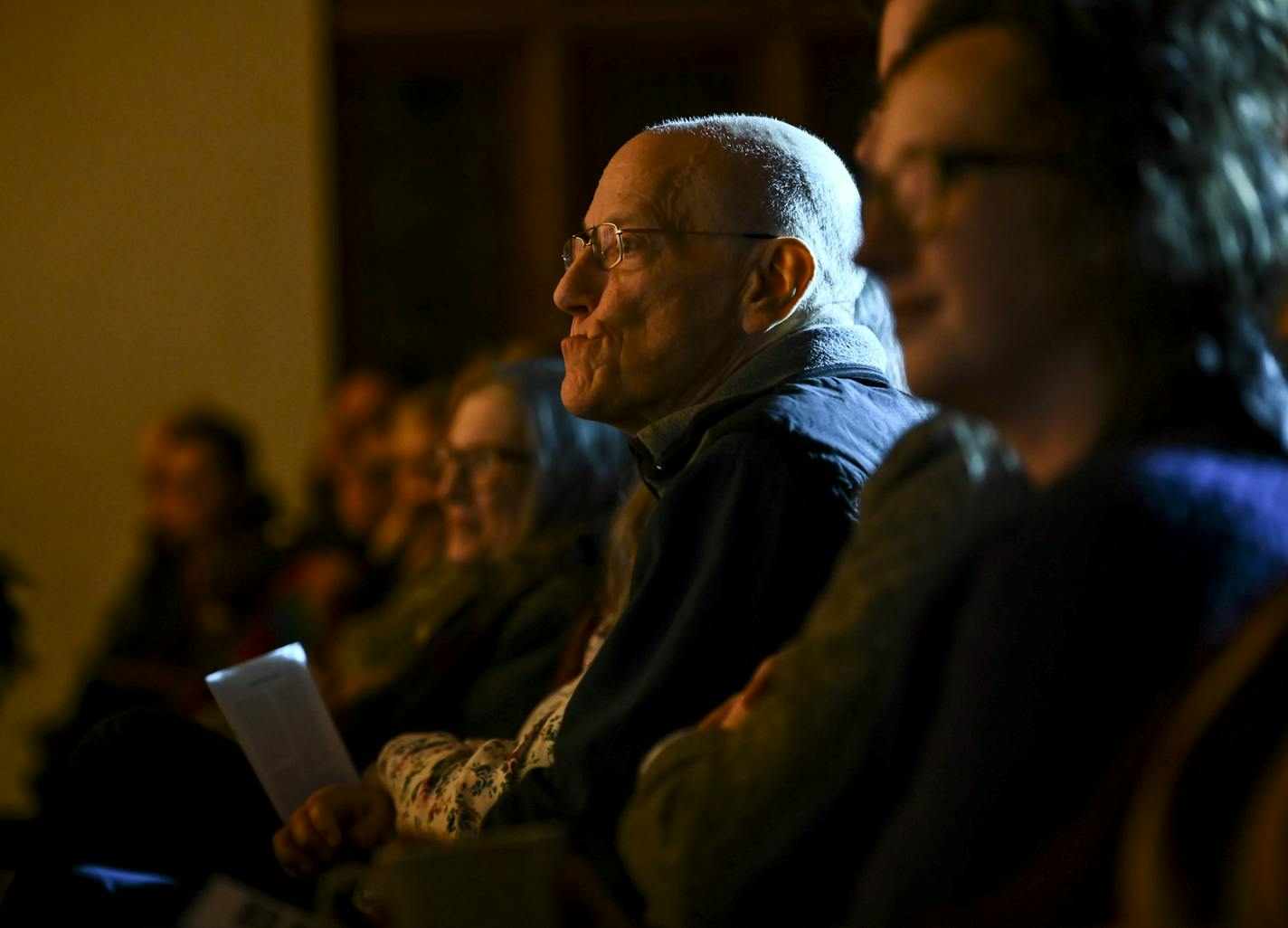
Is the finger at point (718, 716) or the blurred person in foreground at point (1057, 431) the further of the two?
the finger at point (718, 716)

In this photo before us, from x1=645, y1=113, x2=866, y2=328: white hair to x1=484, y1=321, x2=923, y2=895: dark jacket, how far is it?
36 cm

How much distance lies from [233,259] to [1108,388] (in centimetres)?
611

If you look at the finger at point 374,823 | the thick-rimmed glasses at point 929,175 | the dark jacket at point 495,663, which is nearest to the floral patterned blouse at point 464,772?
the finger at point 374,823

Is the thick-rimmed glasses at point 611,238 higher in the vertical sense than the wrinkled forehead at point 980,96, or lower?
lower

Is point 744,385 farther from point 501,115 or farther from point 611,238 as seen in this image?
point 501,115

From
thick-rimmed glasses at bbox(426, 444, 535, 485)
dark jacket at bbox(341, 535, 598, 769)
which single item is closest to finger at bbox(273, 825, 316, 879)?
dark jacket at bbox(341, 535, 598, 769)

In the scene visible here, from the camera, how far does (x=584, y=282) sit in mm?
2320

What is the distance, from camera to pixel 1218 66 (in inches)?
55.1

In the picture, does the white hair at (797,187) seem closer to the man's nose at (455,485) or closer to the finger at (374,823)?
the finger at (374,823)

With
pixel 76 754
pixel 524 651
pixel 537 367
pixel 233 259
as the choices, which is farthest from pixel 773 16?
pixel 76 754

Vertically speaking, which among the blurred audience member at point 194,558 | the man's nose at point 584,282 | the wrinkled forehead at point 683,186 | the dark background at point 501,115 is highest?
the wrinkled forehead at point 683,186

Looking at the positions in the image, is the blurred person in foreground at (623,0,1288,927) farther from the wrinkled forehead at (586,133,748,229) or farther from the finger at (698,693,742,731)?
the wrinkled forehead at (586,133,748,229)

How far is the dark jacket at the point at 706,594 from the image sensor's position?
5.98 ft

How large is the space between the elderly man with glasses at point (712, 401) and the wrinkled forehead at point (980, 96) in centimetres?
55
